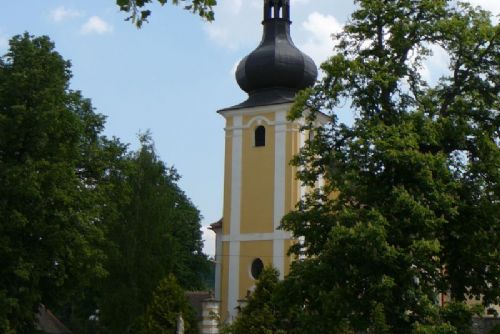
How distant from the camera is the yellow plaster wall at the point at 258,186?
1443 inches

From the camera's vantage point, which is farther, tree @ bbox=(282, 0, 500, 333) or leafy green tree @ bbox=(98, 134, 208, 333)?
leafy green tree @ bbox=(98, 134, 208, 333)

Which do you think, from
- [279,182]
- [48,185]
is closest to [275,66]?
[279,182]

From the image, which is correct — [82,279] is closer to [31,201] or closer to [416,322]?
[31,201]

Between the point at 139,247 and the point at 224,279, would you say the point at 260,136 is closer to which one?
the point at 224,279

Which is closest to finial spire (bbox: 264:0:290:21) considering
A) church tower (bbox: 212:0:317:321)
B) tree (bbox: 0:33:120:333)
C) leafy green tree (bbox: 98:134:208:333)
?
church tower (bbox: 212:0:317:321)

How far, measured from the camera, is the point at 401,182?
1856 centimetres

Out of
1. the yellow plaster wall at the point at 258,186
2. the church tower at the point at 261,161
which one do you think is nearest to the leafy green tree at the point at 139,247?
the church tower at the point at 261,161

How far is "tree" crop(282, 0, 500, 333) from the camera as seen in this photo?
57.4 feet

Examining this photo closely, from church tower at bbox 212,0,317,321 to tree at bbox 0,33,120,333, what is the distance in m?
11.2

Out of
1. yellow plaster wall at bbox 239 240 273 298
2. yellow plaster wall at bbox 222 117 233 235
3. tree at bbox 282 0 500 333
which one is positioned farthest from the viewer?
yellow plaster wall at bbox 222 117 233 235

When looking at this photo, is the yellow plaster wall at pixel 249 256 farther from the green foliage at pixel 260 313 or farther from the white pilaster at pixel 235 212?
the green foliage at pixel 260 313

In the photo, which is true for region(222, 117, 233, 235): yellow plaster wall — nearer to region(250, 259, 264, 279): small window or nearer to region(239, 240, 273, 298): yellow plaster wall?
region(239, 240, 273, 298): yellow plaster wall

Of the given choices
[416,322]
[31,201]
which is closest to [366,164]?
[416,322]

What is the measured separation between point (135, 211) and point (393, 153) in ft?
62.5
